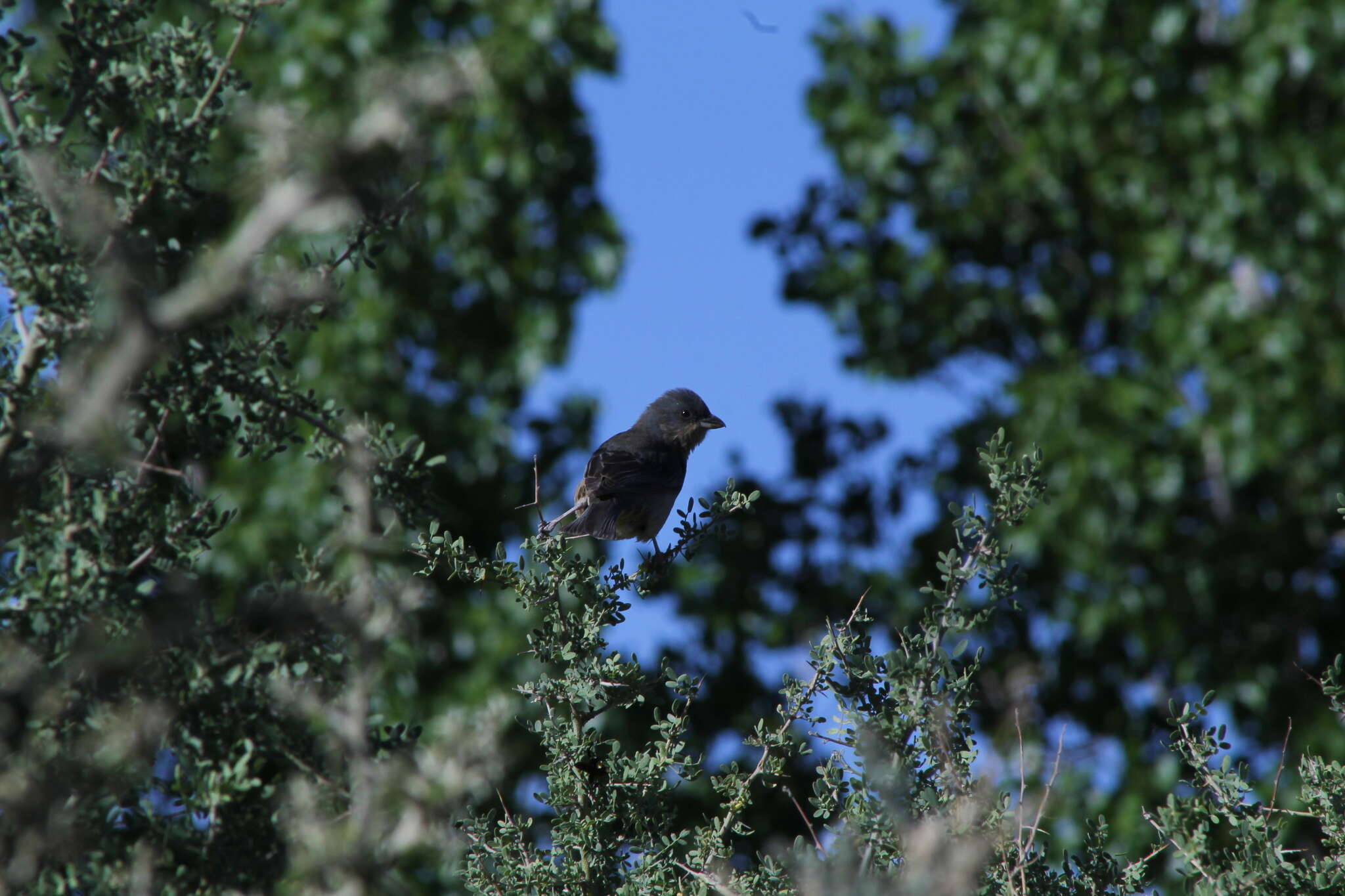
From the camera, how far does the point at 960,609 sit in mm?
2994

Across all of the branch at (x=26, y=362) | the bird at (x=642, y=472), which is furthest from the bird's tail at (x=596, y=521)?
the branch at (x=26, y=362)

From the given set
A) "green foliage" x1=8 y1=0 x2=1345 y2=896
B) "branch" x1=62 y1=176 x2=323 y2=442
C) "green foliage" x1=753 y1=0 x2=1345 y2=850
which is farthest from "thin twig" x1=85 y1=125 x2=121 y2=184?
"green foliage" x1=753 y1=0 x2=1345 y2=850

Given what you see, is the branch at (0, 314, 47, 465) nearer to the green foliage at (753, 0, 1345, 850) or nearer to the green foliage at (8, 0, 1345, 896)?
the green foliage at (8, 0, 1345, 896)

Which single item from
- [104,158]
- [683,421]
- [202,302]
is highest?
[683,421]

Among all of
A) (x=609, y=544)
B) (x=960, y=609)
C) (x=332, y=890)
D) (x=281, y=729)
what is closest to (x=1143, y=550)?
(x=609, y=544)

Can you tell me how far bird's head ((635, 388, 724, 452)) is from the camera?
750 cm

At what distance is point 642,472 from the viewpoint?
6633mm

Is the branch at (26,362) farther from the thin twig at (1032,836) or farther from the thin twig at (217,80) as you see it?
the thin twig at (1032,836)

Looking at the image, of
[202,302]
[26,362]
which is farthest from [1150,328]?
[202,302]

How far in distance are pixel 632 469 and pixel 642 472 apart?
9 centimetres

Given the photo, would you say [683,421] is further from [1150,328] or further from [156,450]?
[156,450]

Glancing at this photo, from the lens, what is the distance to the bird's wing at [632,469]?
6.34 meters

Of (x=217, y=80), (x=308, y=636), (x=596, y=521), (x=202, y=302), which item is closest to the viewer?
(x=202, y=302)

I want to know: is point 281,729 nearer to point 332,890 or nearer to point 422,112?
point 332,890
